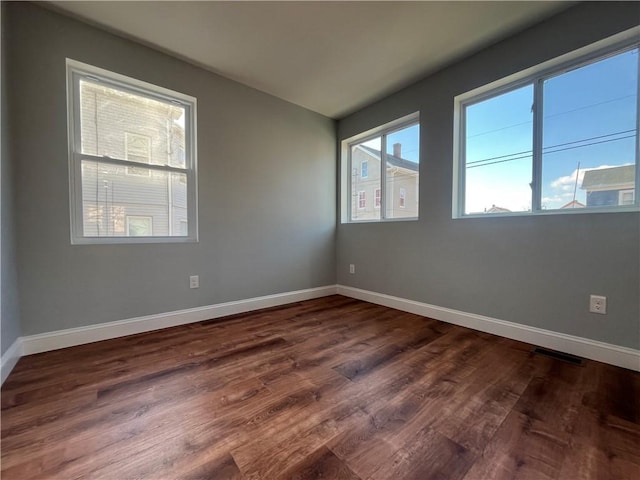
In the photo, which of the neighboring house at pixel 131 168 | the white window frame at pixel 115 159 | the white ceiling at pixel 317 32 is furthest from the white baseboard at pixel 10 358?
the white ceiling at pixel 317 32

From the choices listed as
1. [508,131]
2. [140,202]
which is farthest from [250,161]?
[508,131]

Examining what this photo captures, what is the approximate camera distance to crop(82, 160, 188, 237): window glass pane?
214 cm

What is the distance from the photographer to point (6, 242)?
5.50ft

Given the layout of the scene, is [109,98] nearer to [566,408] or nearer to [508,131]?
[508,131]

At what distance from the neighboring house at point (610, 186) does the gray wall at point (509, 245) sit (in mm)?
137

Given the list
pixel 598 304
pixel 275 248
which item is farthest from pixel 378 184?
pixel 598 304

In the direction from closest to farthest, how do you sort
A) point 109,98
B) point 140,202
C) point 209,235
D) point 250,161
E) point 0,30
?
point 0,30, point 109,98, point 140,202, point 209,235, point 250,161

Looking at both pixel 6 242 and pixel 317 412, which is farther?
pixel 6 242

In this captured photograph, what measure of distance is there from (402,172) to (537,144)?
1286 mm

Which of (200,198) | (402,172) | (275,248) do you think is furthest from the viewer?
(275,248)

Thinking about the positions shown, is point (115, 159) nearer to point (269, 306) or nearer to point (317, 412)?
point (269, 306)

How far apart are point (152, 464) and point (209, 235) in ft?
6.66

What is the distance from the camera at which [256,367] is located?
1.73 metres

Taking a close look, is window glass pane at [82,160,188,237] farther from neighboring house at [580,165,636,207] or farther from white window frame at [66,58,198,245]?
neighboring house at [580,165,636,207]
